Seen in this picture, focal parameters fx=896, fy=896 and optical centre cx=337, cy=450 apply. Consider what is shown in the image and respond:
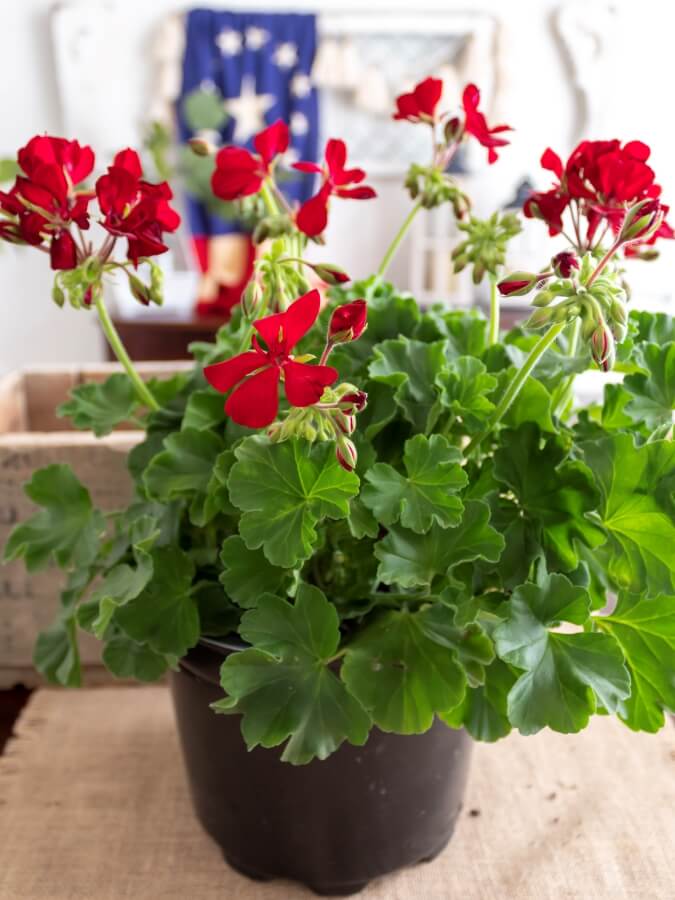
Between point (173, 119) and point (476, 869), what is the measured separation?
2.49 meters

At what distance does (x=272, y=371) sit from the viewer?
41 centimetres

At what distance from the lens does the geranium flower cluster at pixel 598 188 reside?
0.49 meters

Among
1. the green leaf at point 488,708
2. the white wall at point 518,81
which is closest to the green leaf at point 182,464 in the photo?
the green leaf at point 488,708

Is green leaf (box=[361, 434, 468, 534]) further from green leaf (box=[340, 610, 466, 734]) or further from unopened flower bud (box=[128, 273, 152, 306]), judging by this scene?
unopened flower bud (box=[128, 273, 152, 306])

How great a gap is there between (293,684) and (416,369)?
8.3 inches

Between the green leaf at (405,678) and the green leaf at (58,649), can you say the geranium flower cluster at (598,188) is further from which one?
the green leaf at (58,649)

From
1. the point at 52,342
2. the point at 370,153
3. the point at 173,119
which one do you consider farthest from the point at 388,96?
the point at 52,342

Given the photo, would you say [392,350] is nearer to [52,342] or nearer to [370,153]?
[370,153]

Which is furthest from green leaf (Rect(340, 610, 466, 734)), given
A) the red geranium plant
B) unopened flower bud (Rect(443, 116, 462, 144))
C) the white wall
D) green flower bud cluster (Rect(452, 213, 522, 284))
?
the white wall

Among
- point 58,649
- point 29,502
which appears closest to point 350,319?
point 58,649

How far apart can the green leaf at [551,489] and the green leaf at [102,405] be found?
284 mm

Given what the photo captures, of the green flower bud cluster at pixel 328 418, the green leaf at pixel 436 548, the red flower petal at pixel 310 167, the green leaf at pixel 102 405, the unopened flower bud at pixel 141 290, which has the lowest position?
the green leaf at pixel 436 548

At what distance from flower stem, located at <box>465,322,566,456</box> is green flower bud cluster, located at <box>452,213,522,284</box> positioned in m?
0.07

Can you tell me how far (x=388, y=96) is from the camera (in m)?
2.59
